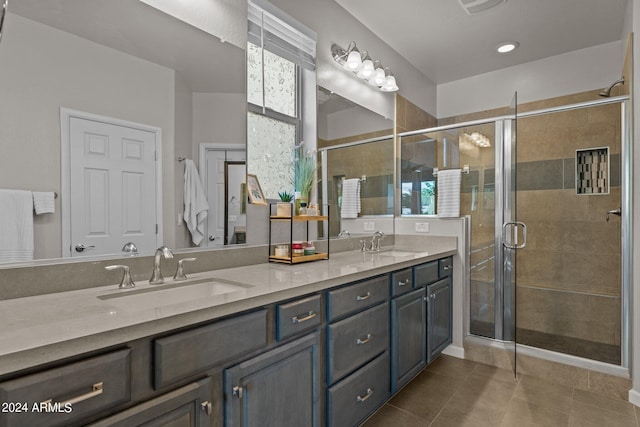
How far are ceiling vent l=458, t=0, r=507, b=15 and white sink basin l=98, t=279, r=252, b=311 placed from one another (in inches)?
96.8

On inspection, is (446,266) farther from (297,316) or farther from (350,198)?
(297,316)

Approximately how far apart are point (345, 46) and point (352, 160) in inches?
35.2

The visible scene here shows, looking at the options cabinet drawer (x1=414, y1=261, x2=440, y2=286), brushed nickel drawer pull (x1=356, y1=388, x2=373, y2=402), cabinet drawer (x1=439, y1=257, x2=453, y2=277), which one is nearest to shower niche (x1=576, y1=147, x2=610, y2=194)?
cabinet drawer (x1=439, y1=257, x2=453, y2=277)

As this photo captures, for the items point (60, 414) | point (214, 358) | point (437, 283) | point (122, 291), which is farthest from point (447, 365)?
point (60, 414)

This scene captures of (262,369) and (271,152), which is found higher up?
(271,152)

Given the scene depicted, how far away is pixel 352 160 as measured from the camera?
2.68 metres

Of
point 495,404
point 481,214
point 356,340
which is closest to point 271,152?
point 356,340

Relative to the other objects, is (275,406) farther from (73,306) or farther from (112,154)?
(112,154)

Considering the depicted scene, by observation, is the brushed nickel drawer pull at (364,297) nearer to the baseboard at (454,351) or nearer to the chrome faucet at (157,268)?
the chrome faucet at (157,268)

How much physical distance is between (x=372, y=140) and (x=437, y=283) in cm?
130

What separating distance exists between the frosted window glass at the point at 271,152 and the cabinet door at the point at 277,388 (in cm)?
97

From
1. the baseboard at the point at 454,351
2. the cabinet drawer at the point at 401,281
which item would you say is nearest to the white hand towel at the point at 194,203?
the cabinet drawer at the point at 401,281

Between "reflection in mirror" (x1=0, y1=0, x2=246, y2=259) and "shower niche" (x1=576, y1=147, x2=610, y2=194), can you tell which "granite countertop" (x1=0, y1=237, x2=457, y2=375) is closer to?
"reflection in mirror" (x1=0, y1=0, x2=246, y2=259)

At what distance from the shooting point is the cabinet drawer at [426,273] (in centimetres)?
223
